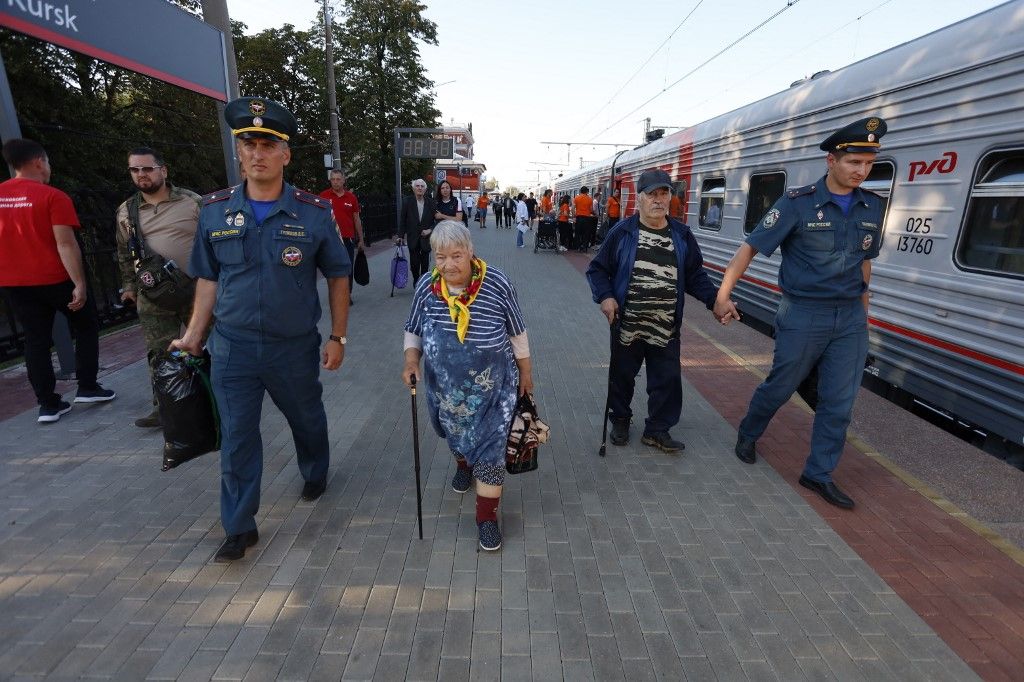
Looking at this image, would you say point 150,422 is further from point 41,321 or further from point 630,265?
point 630,265

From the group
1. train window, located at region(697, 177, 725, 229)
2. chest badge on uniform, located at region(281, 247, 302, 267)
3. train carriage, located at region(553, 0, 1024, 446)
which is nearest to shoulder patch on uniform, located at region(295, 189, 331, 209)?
chest badge on uniform, located at region(281, 247, 302, 267)

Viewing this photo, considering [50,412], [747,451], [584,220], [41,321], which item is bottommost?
[747,451]

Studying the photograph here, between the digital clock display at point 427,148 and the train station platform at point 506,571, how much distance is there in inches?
702

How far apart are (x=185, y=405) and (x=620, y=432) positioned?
284cm

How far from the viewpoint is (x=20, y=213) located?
3.96m

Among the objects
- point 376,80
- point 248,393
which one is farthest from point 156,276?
point 376,80

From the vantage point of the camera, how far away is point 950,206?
427 centimetres

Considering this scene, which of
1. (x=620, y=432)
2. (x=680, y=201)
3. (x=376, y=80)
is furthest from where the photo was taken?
(x=376, y=80)

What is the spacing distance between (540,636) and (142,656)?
1.61m

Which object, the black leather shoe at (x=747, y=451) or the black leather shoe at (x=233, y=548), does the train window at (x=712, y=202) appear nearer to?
the black leather shoe at (x=747, y=451)

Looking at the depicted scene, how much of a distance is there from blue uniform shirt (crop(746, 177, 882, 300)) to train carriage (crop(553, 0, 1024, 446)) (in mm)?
1501

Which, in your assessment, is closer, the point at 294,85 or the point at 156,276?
the point at 156,276

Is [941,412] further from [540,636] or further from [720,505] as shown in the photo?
[540,636]

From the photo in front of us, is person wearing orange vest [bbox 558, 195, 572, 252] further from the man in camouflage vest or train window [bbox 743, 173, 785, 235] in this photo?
the man in camouflage vest
